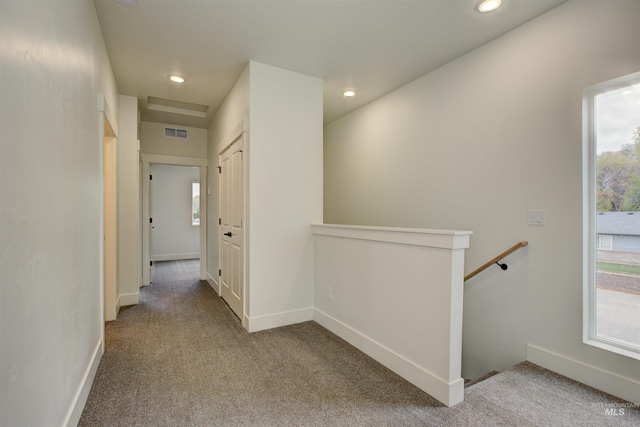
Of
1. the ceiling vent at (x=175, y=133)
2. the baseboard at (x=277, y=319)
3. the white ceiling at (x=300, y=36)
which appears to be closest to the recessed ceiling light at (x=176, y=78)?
the white ceiling at (x=300, y=36)

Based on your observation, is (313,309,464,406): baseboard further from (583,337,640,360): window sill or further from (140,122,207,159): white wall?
(140,122,207,159): white wall

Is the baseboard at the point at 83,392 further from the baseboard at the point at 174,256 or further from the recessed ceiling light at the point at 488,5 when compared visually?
the baseboard at the point at 174,256

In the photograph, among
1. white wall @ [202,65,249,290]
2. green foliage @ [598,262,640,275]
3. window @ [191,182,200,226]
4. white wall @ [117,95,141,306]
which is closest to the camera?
green foliage @ [598,262,640,275]

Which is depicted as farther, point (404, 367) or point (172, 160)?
point (172, 160)

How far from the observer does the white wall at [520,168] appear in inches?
81.7

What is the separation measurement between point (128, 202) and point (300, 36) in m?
2.94

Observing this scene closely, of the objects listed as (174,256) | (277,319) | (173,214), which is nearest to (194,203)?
(173,214)

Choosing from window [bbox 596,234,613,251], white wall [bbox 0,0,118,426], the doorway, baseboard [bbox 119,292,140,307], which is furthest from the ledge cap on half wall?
baseboard [bbox 119,292,140,307]

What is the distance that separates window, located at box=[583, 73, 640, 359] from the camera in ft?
6.47

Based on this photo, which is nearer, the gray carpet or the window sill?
the gray carpet

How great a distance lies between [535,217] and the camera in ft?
7.72

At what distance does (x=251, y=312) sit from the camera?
3.08 meters

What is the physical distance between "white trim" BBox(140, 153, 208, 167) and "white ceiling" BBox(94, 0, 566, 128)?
150 centimetres

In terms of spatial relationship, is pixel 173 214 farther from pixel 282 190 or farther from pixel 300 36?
pixel 300 36
